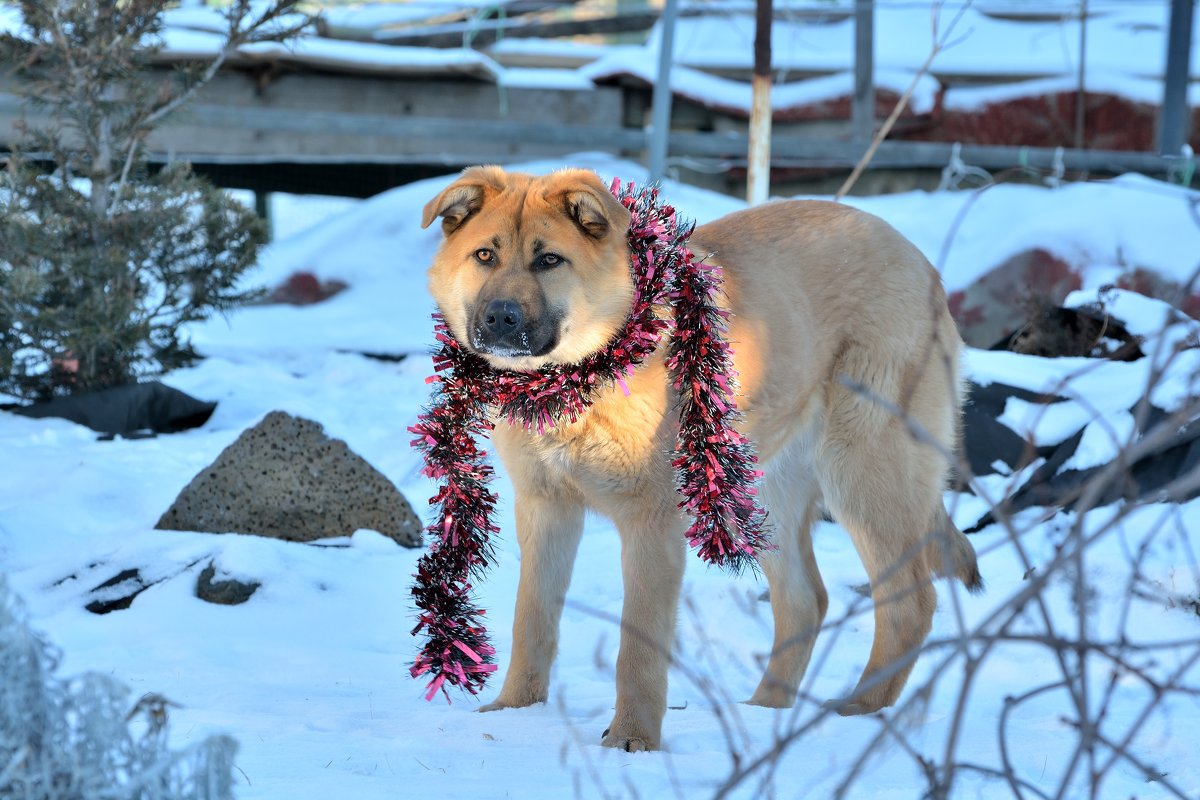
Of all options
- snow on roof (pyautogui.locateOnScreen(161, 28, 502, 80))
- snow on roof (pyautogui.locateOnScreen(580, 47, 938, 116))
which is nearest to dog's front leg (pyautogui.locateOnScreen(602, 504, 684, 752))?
snow on roof (pyautogui.locateOnScreen(161, 28, 502, 80))

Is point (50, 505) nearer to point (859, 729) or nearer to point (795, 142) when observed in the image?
point (859, 729)

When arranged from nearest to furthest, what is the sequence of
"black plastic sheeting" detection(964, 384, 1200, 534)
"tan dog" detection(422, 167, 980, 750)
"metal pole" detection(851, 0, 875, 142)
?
"tan dog" detection(422, 167, 980, 750), "black plastic sheeting" detection(964, 384, 1200, 534), "metal pole" detection(851, 0, 875, 142)

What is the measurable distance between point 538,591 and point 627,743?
712 millimetres

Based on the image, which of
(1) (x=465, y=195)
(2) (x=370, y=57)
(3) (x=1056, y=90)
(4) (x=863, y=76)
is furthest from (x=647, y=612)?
(3) (x=1056, y=90)

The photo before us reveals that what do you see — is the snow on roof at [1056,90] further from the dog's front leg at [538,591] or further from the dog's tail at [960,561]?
the dog's front leg at [538,591]

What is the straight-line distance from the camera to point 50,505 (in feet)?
17.1

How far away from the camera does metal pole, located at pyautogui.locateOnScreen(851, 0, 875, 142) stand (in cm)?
1023

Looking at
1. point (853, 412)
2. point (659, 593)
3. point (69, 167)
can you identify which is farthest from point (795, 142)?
point (659, 593)

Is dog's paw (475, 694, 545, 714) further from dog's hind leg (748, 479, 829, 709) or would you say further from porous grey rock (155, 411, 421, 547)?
porous grey rock (155, 411, 421, 547)

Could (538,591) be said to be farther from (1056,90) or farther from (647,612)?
(1056,90)

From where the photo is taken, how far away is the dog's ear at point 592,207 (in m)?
3.57

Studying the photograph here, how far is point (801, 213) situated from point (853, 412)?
810 millimetres

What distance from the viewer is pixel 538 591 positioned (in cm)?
387

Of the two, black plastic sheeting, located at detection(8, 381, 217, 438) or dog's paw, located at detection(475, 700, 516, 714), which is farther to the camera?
black plastic sheeting, located at detection(8, 381, 217, 438)
